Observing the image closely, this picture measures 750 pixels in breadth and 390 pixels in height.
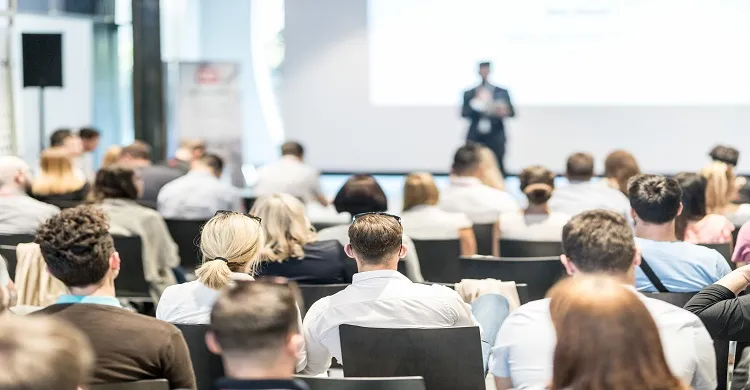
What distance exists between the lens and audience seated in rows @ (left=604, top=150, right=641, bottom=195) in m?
6.99

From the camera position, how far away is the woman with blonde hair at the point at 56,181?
7250mm

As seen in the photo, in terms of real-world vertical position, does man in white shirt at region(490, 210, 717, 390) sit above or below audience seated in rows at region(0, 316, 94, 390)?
below

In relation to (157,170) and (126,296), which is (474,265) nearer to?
(126,296)

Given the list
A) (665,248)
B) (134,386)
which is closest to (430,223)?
(665,248)

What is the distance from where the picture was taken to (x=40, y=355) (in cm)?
180

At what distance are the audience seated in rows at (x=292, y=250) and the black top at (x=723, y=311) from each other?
1869 millimetres

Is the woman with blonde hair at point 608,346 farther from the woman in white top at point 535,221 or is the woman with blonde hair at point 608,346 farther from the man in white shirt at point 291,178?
the man in white shirt at point 291,178

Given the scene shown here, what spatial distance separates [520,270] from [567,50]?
761cm

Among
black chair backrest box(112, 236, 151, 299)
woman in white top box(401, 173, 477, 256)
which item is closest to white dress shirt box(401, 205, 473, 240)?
woman in white top box(401, 173, 477, 256)

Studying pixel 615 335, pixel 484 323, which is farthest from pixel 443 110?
pixel 615 335

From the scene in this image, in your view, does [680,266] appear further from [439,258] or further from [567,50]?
[567,50]

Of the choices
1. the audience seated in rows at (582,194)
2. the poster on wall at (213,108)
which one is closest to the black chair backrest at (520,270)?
the audience seated in rows at (582,194)

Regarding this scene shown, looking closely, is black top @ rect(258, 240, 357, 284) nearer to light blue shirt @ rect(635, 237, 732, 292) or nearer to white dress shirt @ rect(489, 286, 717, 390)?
light blue shirt @ rect(635, 237, 732, 292)

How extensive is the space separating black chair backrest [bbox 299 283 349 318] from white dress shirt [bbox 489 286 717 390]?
144cm
